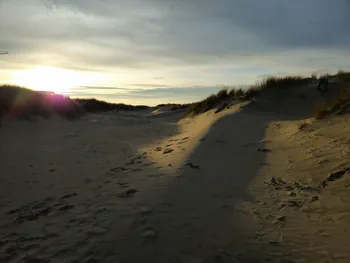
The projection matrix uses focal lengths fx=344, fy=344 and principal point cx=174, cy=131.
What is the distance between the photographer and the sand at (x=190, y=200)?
10.5ft

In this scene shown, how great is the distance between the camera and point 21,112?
39.5 feet

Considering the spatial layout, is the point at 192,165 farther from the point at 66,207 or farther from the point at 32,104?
the point at 32,104

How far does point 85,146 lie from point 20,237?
573cm

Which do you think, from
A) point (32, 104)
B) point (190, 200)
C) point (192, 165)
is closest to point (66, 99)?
point (32, 104)

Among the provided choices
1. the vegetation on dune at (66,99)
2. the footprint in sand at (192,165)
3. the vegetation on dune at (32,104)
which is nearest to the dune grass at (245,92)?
the vegetation on dune at (66,99)

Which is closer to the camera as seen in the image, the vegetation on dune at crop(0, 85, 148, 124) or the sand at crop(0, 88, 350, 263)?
the sand at crop(0, 88, 350, 263)

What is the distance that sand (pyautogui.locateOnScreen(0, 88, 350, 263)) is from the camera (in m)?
3.19

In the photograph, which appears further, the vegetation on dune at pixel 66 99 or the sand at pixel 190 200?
the vegetation on dune at pixel 66 99

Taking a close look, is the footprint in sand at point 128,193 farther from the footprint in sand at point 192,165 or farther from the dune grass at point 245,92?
the dune grass at point 245,92

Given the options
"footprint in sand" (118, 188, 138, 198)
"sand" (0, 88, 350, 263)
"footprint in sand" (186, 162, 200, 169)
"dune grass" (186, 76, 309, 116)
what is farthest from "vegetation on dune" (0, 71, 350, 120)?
"footprint in sand" (118, 188, 138, 198)

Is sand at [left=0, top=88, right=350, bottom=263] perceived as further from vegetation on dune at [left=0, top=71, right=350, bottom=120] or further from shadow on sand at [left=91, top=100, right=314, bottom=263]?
vegetation on dune at [left=0, top=71, right=350, bottom=120]

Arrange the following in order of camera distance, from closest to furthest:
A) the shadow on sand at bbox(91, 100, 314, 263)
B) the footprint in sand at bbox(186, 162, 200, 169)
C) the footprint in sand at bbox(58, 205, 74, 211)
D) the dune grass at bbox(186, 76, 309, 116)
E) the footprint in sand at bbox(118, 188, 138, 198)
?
the shadow on sand at bbox(91, 100, 314, 263) < the footprint in sand at bbox(58, 205, 74, 211) < the footprint in sand at bbox(118, 188, 138, 198) < the footprint in sand at bbox(186, 162, 200, 169) < the dune grass at bbox(186, 76, 309, 116)

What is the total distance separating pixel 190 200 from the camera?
4270 mm

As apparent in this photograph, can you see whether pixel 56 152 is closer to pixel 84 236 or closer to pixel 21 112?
pixel 21 112
